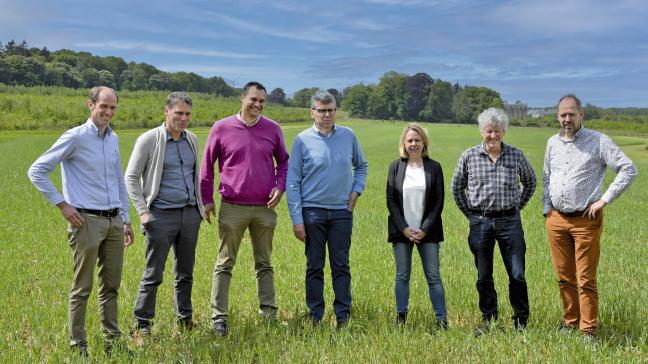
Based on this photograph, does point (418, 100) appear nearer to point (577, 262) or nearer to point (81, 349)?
point (577, 262)

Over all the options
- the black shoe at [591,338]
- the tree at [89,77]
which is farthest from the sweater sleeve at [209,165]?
the tree at [89,77]

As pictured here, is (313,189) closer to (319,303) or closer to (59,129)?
(319,303)

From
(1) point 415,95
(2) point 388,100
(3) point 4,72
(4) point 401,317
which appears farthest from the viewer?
(1) point 415,95

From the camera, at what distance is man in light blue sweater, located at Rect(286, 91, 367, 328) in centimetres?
525

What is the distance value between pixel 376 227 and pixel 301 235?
6.52 meters

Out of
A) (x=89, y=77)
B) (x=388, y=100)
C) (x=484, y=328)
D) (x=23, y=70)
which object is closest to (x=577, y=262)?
(x=484, y=328)

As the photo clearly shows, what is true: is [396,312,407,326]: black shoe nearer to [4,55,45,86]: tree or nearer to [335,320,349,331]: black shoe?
[335,320,349,331]: black shoe

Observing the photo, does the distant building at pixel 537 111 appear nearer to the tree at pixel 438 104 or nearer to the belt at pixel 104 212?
the tree at pixel 438 104

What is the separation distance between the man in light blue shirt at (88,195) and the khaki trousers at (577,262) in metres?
4.18

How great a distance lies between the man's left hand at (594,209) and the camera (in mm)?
4820

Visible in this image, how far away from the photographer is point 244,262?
8.52 m

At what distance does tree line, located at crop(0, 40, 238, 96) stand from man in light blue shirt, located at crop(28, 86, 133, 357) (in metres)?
130

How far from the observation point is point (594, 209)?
4.82 m

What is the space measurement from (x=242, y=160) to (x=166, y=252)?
3.90 ft
